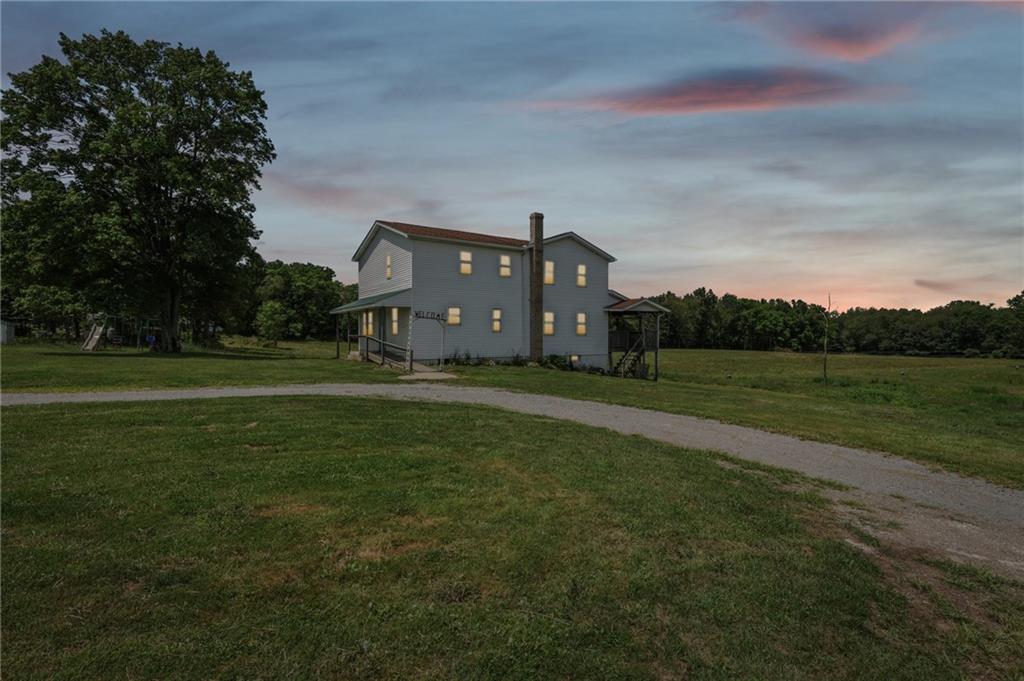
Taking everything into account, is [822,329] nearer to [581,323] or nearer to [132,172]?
[581,323]

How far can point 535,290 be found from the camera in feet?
95.3

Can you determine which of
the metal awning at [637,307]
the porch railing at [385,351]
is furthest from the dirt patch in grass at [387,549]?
the metal awning at [637,307]

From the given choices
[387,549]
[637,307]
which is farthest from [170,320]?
[387,549]

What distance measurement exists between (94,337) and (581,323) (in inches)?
1251

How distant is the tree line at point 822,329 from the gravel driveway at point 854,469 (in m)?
83.2

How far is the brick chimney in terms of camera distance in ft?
95.3

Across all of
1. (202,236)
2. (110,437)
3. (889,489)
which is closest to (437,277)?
(202,236)

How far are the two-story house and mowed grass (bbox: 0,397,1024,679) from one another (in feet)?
61.4

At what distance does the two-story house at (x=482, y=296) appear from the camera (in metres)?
26.1

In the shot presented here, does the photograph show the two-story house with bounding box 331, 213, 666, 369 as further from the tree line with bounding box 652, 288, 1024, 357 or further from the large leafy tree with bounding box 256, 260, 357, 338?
the tree line with bounding box 652, 288, 1024, 357

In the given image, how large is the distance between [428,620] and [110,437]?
6752 mm

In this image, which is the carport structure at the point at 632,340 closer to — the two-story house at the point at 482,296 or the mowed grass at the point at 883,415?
the two-story house at the point at 482,296

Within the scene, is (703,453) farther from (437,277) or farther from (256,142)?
(256,142)

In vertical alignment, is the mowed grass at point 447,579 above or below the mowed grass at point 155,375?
below
